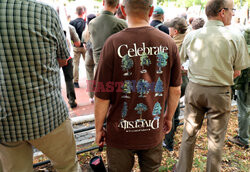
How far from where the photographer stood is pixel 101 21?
124 inches

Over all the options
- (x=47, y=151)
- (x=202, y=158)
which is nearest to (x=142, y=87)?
(x=47, y=151)

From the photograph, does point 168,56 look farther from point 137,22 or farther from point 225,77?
point 225,77

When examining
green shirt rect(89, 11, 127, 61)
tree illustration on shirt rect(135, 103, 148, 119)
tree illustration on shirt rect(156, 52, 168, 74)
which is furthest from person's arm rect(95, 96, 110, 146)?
green shirt rect(89, 11, 127, 61)

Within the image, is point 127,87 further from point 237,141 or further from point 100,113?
point 237,141

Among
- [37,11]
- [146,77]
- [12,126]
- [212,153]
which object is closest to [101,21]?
[37,11]

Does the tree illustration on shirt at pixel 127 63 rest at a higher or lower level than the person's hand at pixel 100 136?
higher

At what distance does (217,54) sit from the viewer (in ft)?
7.94

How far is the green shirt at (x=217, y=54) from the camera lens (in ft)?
7.91

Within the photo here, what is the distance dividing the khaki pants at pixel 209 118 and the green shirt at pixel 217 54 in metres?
0.13

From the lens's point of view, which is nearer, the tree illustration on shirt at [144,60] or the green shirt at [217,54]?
the tree illustration on shirt at [144,60]

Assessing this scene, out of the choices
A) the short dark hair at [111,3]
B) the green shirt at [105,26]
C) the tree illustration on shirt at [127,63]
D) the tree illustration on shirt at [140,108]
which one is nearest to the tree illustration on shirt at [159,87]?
the tree illustration on shirt at [140,108]

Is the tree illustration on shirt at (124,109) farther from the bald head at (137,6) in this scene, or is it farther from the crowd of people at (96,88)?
the bald head at (137,6)

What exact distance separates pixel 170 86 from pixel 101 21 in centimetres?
179

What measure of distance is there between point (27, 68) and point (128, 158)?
115cm
